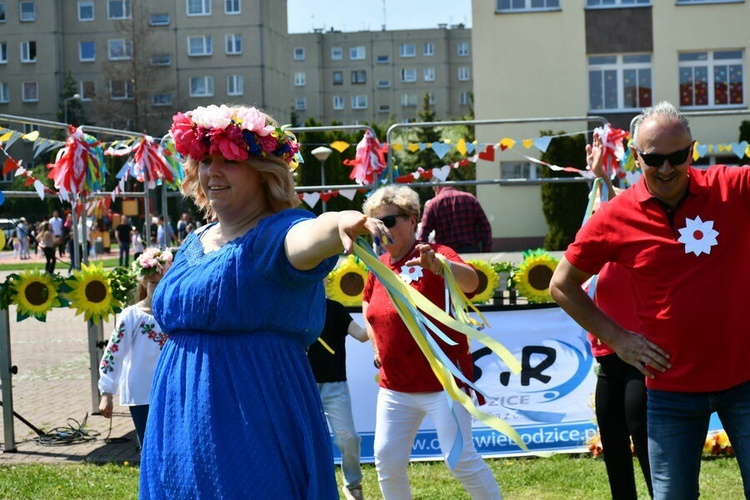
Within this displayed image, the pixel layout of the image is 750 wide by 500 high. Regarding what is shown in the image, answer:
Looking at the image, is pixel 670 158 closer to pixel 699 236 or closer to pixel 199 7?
pixel 699 236

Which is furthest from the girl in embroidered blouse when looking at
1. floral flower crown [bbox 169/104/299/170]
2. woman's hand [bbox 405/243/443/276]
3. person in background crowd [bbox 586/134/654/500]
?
floral flower crown [bbox 169/104/299/170]

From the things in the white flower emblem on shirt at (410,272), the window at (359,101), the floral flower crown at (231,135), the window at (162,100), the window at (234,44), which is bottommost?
the white flower emblem on shirt at (410,272)

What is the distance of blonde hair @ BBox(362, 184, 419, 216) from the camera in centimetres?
538

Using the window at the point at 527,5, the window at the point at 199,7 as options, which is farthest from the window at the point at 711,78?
the window at the point at 199,7

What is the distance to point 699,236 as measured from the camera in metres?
3.79

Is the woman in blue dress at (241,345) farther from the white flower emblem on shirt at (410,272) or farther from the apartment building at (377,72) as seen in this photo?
the apartment building at (377,72)

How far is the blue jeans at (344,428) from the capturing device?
21.0 ft

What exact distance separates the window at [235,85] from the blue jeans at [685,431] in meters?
67.3

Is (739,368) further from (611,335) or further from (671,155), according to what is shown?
(671,155)

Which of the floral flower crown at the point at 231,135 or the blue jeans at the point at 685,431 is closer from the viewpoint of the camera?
the floral flower crown at the point at 231,135

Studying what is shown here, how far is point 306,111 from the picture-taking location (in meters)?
103

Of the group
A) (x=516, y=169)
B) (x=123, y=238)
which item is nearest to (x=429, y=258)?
(x=516, y=169)

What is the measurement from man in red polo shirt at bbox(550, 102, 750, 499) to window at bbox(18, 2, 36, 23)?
73709 millimetres

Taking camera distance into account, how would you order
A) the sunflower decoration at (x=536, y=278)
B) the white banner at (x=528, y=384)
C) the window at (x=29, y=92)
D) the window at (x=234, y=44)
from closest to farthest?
the white banner at (x=528, y=384) → the sunflower decoration at (x=536, y=278) → the window at (x=234, y=44) → the window at (x=29, y=92)
